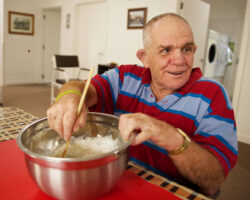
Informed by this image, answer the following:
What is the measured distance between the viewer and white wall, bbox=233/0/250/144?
9.78 feet

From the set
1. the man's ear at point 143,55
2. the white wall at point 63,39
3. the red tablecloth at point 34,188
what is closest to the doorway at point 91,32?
the white wall at point 63,39

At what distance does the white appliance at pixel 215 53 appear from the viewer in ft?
16.4

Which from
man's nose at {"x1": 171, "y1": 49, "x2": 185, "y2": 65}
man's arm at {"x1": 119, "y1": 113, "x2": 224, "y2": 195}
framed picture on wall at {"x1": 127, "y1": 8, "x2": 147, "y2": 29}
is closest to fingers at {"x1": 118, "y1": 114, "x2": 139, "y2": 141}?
man's arm at {"x1": 119, "y1": 113, "x2": 224, "y2": 195}

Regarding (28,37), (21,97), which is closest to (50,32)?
(28,37)

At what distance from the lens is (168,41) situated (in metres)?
0.90

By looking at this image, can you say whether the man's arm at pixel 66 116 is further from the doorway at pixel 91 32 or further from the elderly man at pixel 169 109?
the doorway at pixel 91 32

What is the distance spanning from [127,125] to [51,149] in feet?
1.03

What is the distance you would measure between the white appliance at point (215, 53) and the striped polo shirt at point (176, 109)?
161 inches

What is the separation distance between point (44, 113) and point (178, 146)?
11.2 feet

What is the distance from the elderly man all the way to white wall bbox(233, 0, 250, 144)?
246 cm

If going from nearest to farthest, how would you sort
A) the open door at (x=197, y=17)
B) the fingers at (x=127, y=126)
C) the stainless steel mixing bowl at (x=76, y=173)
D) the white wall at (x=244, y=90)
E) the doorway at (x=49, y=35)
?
the stainless steel mixing bowl at (x=76, y=173) → the fingers at (x=127, y=126) → the white wall at (x=244, y=90) → the open door at (x=197, y=17) → the doorway at (x=49, y=35)

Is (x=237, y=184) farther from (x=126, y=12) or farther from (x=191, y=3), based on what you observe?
(x=126, y=12)

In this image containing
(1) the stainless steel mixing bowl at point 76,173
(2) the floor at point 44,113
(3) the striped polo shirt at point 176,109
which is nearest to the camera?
(1) the stainless steel mixing bowl at point 76,173

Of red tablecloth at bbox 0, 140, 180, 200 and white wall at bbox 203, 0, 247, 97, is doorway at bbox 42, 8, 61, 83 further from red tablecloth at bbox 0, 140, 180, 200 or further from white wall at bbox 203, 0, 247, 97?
red tablecloth at bbox 0, 140, 180, 200
